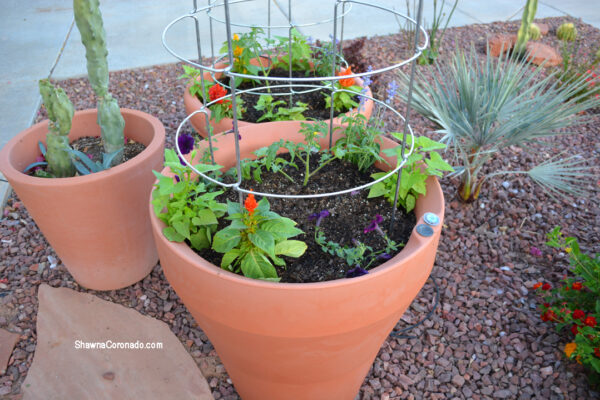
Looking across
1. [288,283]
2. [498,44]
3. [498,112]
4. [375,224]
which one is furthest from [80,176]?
[498,44]

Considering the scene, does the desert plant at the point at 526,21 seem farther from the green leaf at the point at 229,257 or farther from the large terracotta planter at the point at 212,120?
the green leaf at the point at 229,257

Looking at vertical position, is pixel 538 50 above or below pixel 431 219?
below

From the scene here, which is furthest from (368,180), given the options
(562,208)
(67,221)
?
(562,208)

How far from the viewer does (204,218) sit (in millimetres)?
1501

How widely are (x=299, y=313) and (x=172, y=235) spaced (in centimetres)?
47

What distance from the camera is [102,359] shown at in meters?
1.98

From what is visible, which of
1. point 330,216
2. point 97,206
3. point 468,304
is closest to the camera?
point 330,216

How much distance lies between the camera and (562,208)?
2.68 meters

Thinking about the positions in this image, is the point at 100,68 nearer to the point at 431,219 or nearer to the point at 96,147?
the point at 96,147

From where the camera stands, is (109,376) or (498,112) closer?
(109,376)

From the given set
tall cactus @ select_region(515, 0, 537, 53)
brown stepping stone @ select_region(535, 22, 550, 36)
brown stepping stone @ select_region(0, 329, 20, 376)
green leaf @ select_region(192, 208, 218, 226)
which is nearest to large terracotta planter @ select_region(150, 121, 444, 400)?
green leaf @ select_region(192, 208, 218, 226)

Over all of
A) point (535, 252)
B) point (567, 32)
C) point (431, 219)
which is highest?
point (431, 219)

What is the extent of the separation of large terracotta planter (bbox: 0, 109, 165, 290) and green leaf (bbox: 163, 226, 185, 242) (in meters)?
0.63

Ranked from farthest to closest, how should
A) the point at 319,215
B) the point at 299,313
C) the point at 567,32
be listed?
the point at 567,32, the point at 319,215, the point at 299,313
